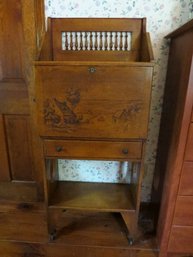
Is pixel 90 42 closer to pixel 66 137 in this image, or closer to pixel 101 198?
pixel 66 137

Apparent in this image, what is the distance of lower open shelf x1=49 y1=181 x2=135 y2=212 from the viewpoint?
4.31 ft

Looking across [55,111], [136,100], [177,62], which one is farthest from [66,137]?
→ [177,62]

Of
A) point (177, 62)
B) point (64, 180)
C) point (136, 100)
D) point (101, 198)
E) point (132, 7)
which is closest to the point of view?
point (136, 100)

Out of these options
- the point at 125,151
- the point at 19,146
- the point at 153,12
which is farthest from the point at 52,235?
the point at 153,12

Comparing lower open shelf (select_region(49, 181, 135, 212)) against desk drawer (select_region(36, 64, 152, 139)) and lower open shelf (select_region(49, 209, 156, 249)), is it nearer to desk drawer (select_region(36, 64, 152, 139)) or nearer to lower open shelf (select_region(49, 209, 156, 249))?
lower open shelf (select_region(49, 209, 156, 249))

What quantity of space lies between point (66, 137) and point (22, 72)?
608 mm

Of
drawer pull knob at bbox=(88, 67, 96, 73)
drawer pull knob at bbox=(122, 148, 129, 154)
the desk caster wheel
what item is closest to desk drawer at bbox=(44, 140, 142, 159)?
drawer pull knob at bbox=(122, 148, 129, 154)

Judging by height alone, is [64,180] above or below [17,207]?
above

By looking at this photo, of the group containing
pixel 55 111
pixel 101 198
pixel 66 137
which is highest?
pixel 55 111

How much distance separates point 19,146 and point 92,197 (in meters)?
0.67

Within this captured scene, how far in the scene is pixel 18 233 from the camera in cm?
146

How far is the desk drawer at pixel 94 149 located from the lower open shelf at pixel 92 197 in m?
0.37

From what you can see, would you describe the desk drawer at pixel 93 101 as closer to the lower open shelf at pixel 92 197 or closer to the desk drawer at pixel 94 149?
the desk drawer at pixel 94 149

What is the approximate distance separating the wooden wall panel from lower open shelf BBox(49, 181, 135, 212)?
314mm
